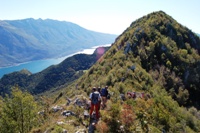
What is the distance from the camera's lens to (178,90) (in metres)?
59.1

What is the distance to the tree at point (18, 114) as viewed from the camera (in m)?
33.8

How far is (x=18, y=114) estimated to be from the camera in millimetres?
35344

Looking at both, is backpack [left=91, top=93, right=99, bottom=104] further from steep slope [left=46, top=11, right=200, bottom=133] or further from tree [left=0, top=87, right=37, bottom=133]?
tree [left=0, top=87, right=37, bottom=133]

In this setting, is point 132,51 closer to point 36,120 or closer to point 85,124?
point 36,120

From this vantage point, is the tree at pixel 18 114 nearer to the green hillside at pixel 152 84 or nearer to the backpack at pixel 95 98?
the green hillside at pixel 152 84

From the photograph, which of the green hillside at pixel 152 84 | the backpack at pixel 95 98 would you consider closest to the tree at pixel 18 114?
the green hillside at pixel 152 84

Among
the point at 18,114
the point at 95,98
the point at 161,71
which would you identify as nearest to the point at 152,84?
the point at 161,71

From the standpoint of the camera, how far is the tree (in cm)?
3381

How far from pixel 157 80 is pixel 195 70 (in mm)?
15810

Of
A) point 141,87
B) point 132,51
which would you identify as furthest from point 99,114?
point 132,51

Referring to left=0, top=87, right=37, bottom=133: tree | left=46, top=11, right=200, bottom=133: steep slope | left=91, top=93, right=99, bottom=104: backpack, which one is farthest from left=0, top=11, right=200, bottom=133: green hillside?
left=91, top=93, right=99, bottom=104: backpack

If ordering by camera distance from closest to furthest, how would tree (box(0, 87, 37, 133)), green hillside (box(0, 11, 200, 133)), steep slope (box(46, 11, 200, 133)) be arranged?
1. green hillside (box(0, 11, 200, 133))
2. tree (box(0, 87, 37, 133))
3. steep slope (box(46, 11, 200, 133))

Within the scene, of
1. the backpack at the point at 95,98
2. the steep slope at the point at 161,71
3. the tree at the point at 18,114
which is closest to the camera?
the backpack at the point at 95,98

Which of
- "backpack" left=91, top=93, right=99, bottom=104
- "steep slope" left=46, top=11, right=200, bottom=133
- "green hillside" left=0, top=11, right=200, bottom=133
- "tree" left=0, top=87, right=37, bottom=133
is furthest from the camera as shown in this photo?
"steep slope" left=46, top=11, right=200, bottom=133
